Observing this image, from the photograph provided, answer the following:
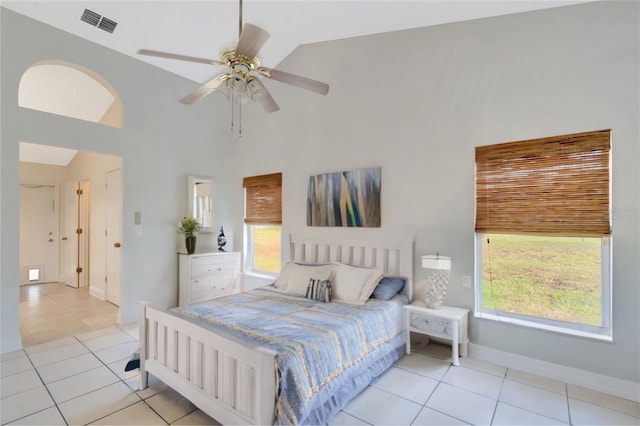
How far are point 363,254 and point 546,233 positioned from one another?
1825 millimetres

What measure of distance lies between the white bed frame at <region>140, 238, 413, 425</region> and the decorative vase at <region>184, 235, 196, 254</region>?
206 cm

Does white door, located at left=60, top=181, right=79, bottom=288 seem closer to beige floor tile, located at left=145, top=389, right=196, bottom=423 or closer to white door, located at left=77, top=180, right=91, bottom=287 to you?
white door, located at left=77, top=180, right=91, bottom=287

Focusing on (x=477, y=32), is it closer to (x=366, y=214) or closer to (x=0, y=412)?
(x=366, y=214)

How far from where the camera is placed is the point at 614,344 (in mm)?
2416

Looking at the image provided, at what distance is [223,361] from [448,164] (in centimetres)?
274

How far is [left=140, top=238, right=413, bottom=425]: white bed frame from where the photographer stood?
1676 millimetres

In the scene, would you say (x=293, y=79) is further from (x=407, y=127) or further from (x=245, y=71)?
(x=407, y=127)

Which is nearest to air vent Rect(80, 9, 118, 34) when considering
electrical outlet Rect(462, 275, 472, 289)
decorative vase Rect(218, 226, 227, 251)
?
decorative vase Rect(218, 226, 227, 251)

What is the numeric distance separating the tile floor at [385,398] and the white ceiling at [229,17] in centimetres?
324

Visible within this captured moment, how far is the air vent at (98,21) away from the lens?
3189mm

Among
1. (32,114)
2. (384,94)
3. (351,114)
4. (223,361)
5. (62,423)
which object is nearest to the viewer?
(223,361)

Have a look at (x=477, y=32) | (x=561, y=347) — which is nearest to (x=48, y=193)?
(x=477, y=32)

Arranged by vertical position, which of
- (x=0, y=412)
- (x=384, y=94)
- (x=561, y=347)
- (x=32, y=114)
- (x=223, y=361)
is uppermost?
(x=384, y=94)

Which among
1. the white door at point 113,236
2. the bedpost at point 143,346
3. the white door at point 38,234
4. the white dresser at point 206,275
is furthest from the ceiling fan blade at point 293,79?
the white door at point 38,234
